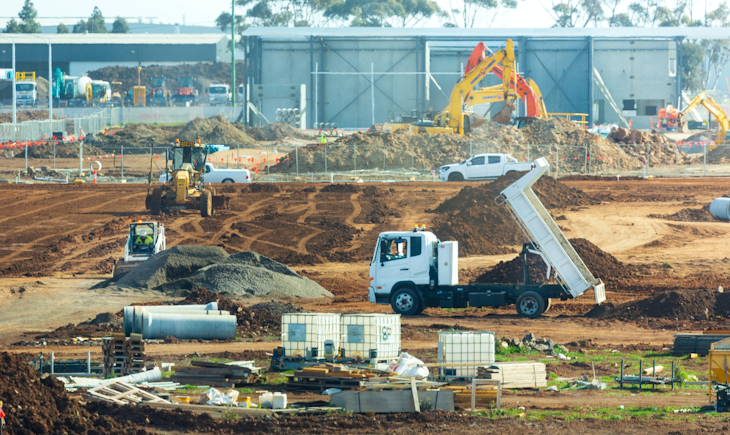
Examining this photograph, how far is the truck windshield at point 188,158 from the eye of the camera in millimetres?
32906

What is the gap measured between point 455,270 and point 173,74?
117 meters

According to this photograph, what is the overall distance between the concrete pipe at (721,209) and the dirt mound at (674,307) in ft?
47.0

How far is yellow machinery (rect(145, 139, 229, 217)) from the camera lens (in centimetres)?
3294

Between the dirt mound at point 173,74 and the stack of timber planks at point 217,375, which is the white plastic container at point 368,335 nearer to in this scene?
the stack of timber planks at point 217,375

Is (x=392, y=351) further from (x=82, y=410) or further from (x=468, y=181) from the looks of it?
(x=468, y=181)

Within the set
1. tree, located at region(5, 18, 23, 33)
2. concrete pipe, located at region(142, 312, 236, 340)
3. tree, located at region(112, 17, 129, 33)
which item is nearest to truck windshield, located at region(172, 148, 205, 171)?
concrete pipe, located at region(142, 312, 236, 340)

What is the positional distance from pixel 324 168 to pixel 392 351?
33.1 m

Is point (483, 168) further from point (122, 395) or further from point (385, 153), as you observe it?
point (122, 395)

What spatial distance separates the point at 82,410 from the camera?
10.7 m

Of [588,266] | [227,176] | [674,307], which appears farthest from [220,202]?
[674,307]

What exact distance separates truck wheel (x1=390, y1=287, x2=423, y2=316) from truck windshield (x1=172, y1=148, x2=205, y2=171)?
47.9ft

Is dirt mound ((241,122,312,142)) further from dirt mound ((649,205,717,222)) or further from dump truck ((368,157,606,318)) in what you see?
dump truck ((368,157,606,318))

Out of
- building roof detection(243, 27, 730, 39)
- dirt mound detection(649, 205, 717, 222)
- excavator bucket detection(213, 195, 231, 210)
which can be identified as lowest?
dirt mound detection(649, 205, 717, 222)

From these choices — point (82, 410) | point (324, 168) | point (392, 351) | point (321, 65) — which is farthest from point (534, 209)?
point (321, 65)
